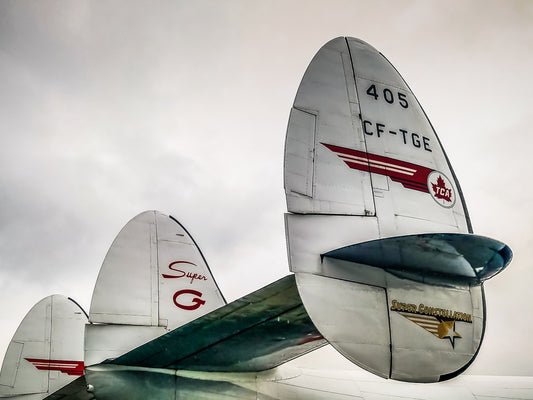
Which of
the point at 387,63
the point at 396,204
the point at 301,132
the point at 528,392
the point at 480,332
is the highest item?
the point at 387,63

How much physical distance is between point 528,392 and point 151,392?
603 centimetres

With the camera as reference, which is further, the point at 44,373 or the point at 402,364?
the point at 44,373

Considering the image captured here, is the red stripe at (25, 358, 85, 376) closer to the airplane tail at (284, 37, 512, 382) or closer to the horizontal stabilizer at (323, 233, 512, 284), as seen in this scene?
the airplane tail at (284, 37, 512, 382)

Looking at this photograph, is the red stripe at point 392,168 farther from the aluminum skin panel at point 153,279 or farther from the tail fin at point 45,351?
the tail fin at point 45,351

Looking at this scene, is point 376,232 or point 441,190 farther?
point 441,190

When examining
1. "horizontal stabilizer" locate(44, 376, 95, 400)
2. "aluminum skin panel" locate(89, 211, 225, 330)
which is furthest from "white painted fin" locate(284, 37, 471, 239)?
"aluminum skin panel" locate(89, 211, 225, 330)

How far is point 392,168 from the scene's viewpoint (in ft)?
17.4

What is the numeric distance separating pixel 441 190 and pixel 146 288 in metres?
5.55

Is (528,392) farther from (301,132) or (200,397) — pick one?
(301,132)


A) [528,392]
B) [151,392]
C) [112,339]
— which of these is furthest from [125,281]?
[528,392]

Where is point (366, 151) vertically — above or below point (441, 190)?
above

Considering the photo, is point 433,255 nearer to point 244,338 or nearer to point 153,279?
point 244,338

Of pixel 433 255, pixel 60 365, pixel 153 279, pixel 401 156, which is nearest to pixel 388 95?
pixel 401 156

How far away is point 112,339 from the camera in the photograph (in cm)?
782
